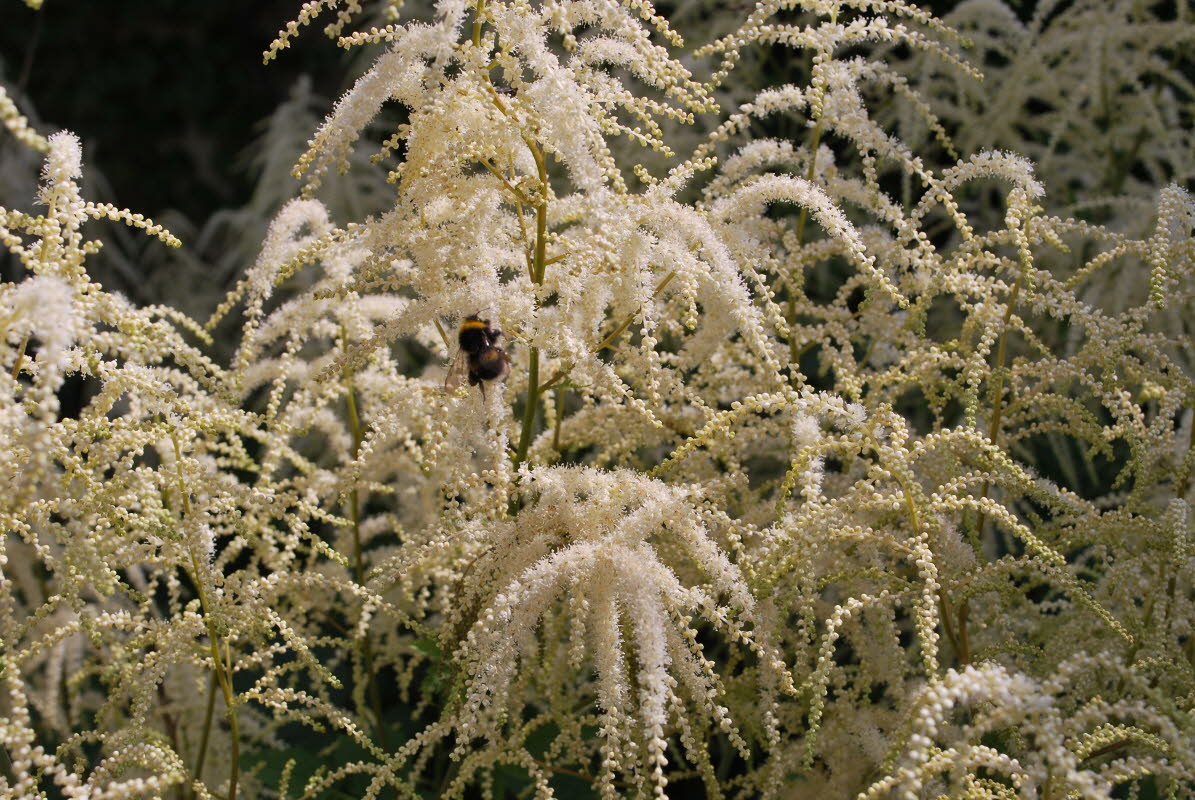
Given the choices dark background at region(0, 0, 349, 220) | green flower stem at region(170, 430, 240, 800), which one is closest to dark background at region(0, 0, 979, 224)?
dark background at region(0, 0, 349, 220)

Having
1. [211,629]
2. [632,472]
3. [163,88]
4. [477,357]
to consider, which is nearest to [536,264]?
[477,357]

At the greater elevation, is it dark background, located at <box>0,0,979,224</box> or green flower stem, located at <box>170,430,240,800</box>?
dark background, located at <box>0,0,979,224</box>

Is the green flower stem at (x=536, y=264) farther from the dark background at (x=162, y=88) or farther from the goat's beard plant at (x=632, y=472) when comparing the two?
the dark background at (x=162, y=88)

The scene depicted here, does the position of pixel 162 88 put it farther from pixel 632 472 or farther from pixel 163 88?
pixel 632 472

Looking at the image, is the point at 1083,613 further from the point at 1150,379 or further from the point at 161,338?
the point at 161,338

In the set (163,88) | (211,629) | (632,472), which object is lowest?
(211,629)

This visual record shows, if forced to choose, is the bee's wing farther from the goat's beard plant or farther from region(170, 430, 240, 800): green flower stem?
region(170, 430, 240, 800): green flower stem

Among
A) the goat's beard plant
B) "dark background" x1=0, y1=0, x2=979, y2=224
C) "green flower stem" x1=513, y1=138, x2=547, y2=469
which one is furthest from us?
"dark background" x1=0, y1=0, x2=979, y2=224
